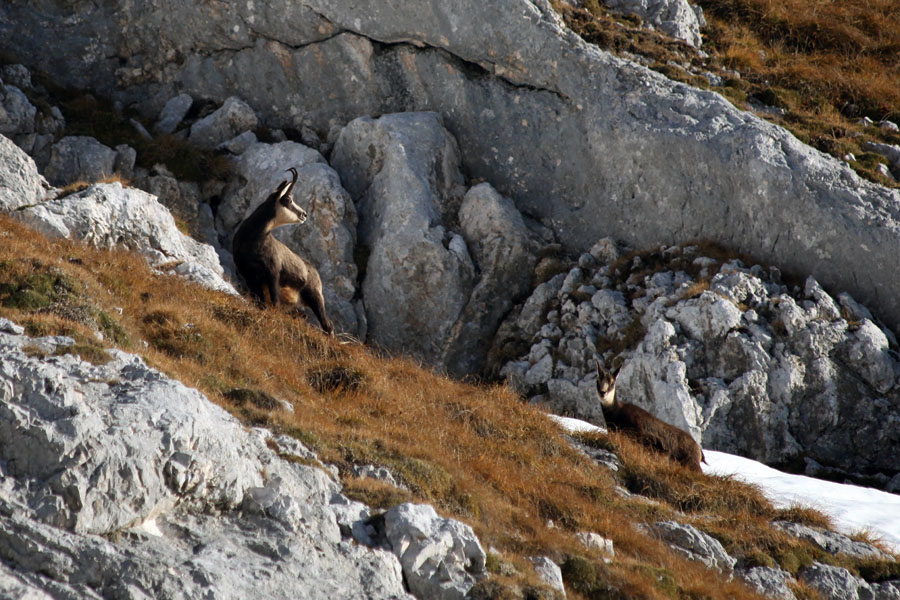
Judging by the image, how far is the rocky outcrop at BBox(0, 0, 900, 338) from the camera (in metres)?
16.8

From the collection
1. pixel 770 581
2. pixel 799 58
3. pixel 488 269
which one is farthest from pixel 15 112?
pixel 799 58

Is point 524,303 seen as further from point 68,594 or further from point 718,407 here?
point 68,594

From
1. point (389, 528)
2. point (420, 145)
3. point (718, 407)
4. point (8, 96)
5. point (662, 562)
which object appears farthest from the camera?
point (420, 145)

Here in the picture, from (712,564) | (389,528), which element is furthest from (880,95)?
(389,528)

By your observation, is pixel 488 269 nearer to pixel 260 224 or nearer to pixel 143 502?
pixel 260 224

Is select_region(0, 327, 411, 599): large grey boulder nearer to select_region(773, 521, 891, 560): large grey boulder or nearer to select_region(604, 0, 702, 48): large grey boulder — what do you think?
select_region(773, 521, 891, 560): large grey boulder

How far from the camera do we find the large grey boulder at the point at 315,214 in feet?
59.1

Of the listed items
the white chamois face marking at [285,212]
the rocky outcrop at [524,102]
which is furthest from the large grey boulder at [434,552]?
the rocky outcrop at [524,102]

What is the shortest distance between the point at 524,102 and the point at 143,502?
1622 centimetres

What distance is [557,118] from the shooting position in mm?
19641

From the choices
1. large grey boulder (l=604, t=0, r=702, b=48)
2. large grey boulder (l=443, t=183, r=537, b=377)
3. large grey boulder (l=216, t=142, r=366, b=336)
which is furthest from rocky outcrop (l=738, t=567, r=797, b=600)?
large grey boulder (l=604, t=0, r=702, b=48)

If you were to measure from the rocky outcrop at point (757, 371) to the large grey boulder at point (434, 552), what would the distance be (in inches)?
352

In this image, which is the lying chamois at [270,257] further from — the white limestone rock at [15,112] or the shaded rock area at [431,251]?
the white limestone rock at [15,112]

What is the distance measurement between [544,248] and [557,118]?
339 cm
